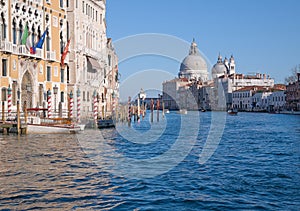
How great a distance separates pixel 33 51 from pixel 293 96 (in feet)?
174

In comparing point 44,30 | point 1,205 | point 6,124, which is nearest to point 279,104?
point 44,30

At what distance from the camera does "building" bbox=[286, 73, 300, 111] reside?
2685 inches

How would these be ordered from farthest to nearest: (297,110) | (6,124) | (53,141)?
(297,110) < (6,124) < (53,141)

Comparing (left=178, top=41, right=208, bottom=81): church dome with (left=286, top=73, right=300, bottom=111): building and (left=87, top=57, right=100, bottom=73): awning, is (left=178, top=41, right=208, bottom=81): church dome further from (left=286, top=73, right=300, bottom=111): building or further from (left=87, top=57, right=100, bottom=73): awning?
(left=87, top=57, right=100, bottom=73): awning

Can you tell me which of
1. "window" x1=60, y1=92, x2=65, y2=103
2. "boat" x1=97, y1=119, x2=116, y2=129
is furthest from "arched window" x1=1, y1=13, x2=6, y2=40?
"window" x1=60, y1=92, x2=65, y2=103

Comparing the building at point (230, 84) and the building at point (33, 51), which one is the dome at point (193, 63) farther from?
the building at point (33, 51)

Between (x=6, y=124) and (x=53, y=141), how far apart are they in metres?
3.78

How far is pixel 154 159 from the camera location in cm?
1207

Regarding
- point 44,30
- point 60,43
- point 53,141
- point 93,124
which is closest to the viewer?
point 53,141

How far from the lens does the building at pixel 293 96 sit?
224ft

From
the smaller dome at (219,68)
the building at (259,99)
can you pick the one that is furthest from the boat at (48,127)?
the smaller dome at (219,68)

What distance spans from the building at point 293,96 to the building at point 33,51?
47596 mm

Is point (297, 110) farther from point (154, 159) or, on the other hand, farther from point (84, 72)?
point (154, 159)

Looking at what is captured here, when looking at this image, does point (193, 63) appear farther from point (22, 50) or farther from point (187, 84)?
point (22, 50)
